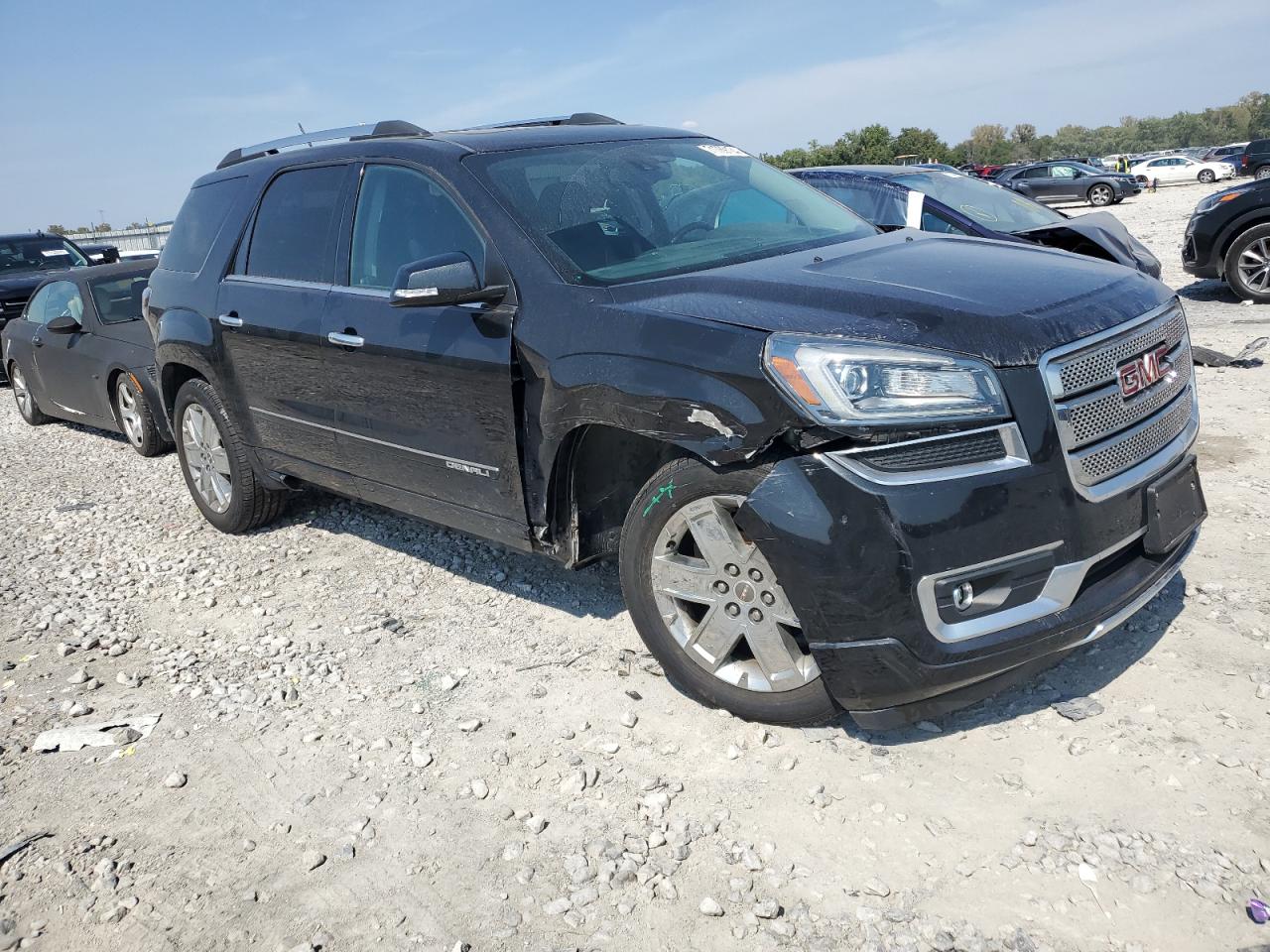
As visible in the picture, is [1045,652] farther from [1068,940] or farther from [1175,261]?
[1175,261]

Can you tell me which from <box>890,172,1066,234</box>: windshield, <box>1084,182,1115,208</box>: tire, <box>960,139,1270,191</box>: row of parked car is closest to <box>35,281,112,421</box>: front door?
<box>890,172,1066,234</box>: windshield

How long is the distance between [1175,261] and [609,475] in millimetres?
13074

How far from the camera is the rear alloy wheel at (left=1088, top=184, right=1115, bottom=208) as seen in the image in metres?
32.0

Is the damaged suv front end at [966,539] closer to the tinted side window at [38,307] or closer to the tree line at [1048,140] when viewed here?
the tinted side window at [38,307]

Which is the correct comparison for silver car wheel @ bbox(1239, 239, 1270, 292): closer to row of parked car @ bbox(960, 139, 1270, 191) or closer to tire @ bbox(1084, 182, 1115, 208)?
row of parked car @ bbox(960, 139, 1270, 191)

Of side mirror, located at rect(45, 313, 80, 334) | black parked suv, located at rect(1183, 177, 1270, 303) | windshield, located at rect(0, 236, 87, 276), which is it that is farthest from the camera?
windshield, located at rect(0, 236, 87, 276)

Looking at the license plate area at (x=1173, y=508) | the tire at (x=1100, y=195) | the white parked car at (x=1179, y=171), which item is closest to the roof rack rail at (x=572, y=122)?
the license plate area at (x=1173, y=508)

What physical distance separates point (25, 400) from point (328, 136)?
7174 mm

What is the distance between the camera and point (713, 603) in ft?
10.4

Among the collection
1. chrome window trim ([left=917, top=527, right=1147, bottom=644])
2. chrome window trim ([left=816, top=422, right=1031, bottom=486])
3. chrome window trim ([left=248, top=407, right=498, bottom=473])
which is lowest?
chrome window trim ([left=917, top=527, right=1147, bottom=644])

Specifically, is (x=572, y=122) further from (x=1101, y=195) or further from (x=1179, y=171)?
(x=1179, y=171)

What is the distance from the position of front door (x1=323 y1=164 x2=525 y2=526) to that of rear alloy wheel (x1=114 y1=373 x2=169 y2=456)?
4.24m

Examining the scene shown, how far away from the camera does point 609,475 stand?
11.8 ft

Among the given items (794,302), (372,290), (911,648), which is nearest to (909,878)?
(911,648)
